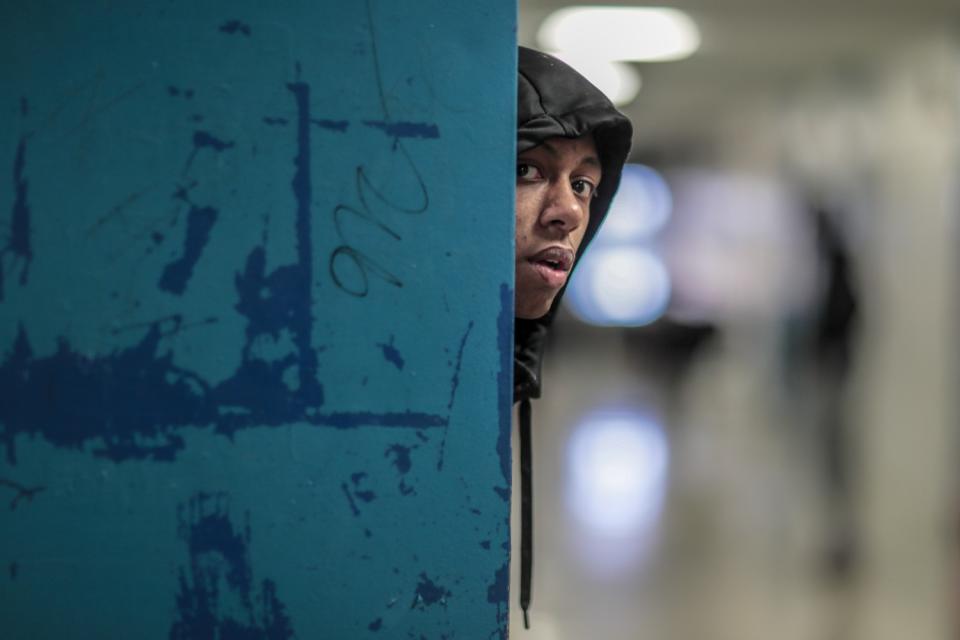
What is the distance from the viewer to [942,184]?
457 centimetres

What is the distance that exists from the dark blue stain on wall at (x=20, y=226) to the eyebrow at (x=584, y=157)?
69cm

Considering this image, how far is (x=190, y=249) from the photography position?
44.2 inches

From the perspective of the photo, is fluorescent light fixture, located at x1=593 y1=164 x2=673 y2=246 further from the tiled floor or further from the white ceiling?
the tiled floor

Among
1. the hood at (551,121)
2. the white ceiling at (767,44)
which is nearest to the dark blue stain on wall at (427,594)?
the hood at (551,121)

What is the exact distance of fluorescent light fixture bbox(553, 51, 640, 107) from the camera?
6090mm

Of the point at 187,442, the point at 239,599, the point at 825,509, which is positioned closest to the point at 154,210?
the point at 187,442

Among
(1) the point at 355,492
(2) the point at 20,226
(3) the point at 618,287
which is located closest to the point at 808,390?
(1) the point at 355,492

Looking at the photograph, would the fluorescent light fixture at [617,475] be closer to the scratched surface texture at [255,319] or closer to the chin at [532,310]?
the chin at [532,310]

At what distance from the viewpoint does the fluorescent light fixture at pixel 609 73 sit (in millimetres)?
6090

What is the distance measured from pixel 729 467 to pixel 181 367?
21.7ft

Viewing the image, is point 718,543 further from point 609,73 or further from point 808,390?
point 609,73

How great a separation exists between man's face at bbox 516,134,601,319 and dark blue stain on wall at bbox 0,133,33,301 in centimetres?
65

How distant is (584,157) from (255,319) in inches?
22.9

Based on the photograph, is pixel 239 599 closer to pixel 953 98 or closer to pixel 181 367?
pixel 181 367
